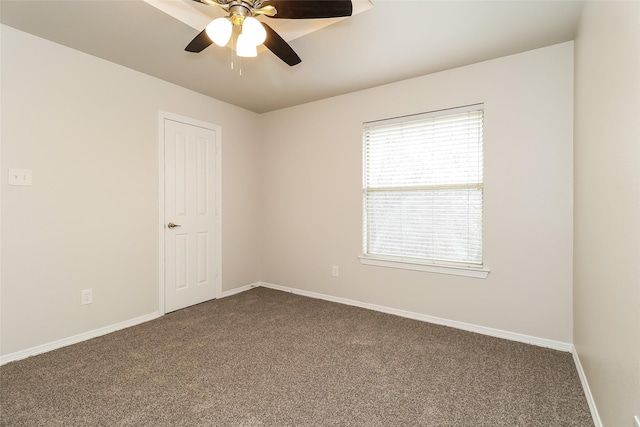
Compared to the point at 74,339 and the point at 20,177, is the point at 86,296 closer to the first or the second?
the point at 74,339

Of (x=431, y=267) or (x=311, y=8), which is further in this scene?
(x=431, y=267)

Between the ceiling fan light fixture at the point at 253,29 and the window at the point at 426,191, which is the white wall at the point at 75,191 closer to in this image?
the ceiling fan light fixture at the point at 253,29

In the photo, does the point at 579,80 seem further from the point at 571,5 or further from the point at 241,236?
the point at 241,236

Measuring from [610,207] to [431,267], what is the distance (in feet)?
5.82

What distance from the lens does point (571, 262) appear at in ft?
7.99

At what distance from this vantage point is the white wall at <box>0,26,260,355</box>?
7.58 feet

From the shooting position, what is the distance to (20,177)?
91.7 inches

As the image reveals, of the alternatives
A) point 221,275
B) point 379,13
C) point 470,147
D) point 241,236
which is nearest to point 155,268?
point 221,275

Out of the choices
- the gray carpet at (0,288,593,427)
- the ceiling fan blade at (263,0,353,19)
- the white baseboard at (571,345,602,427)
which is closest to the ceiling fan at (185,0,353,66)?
the ceiling fan blade at (263,0,353,19)

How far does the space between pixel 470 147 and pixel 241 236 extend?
9.73 ft

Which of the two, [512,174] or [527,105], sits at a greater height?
[527,105]

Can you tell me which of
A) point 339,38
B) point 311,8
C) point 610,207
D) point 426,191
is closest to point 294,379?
point 610,207

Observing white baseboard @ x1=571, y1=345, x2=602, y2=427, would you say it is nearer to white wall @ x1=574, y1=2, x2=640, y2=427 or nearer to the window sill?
white wall @ x1=574, y1=2, x2=640, y2=427

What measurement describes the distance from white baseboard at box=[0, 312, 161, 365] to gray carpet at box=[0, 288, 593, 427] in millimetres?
82
